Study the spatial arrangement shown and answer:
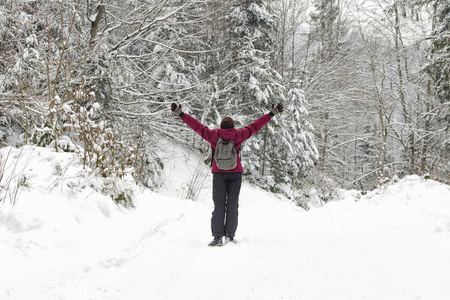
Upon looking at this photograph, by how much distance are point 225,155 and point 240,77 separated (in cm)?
1185

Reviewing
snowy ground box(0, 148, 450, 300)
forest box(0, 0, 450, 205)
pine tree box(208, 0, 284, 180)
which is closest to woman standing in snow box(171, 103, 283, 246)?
snowy ground box(0, 148, 450, 300)

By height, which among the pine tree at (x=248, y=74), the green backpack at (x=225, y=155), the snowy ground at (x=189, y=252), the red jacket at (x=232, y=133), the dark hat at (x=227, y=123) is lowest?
the snowy ground at (x=189, y=252)

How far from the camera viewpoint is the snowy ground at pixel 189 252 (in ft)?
8.14

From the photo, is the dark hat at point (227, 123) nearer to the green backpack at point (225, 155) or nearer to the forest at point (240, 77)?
the green backpack at point (225, 155)

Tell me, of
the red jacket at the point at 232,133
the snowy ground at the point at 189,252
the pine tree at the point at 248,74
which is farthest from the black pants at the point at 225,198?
the pine tree at the point at 248,74

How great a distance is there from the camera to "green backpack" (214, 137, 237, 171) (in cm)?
415

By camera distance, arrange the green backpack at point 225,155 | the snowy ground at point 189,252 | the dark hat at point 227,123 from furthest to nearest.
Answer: the dark hat at point 227,123, the green backpack at point 225,155, the snowy ground at point 189,252

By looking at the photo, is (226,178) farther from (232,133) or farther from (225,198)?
(232,133)

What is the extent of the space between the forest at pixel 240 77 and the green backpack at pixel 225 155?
1.61m

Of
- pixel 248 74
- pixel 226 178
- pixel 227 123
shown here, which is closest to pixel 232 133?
pixel 227 123

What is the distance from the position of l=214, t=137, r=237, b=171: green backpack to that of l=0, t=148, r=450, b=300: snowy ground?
994 millimetres

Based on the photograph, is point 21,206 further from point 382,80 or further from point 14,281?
point 382,80

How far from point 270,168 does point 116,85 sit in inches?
384

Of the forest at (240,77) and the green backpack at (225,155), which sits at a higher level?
the forest at (240,77)
